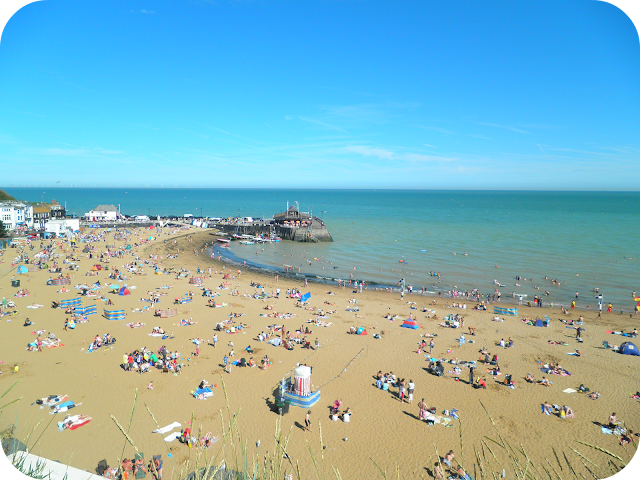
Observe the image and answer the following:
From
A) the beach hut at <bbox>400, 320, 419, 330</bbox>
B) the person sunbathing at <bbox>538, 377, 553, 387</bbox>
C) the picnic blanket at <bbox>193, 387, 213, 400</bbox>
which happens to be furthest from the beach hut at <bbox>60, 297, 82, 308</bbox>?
the person sunbathing at <bbox>538, 377, 553, 387</bbox>

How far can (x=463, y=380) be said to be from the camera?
15.1 meters

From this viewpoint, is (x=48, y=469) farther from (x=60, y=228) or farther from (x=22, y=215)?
(x=22, y=215)

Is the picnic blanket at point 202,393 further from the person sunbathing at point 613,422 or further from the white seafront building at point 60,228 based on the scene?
the white seafront building at point 60,228

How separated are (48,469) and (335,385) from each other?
452 inches

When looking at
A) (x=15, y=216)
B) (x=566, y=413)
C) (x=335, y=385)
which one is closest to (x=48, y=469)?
(x=335, y=385)

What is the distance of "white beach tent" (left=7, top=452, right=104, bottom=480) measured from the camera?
12.5 ft

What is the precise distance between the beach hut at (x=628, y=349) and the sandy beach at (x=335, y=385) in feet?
1.32

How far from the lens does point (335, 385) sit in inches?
567

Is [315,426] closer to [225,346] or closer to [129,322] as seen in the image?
[225,346]

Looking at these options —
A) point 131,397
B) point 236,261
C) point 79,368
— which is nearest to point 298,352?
point 131,397

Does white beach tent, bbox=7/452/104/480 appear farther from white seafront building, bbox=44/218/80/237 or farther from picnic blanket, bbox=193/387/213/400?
white seafront building, bbox=44/218/80/237

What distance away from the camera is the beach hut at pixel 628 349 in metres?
18.1

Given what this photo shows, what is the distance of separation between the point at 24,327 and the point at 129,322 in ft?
15.7

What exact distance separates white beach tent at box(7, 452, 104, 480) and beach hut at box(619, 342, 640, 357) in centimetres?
2268
